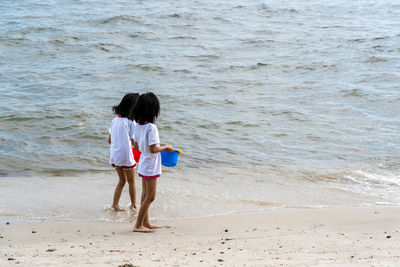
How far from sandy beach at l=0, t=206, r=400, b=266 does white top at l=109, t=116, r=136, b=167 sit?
71 cm

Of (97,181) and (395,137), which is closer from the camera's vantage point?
(97,181)

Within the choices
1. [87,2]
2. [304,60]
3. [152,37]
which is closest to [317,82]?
[304,60]

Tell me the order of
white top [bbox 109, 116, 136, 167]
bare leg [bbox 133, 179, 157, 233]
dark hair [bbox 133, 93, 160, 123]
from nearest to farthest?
dark hair [bbox 133, 93, 160, 123] < bare leg [bbox 133, 179, 157, 233] < white top [bbox 109, 116, 136, 167]

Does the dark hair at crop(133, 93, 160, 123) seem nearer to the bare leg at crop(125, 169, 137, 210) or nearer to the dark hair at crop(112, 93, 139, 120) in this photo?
the dark hair at crop(112, 93, 139, 120)

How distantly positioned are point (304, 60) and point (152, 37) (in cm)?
536

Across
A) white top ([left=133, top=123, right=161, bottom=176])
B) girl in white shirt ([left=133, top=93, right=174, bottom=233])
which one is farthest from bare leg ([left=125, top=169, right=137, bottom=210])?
white top ([left=133, top=123, right=161, bottom=176])

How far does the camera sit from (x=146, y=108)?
4957mm

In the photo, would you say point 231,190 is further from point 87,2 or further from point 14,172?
point 87,2

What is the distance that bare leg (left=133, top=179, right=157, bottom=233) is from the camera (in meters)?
5.28

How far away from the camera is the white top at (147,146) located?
502 cm

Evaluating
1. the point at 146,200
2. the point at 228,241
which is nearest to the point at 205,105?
the point at 146,200

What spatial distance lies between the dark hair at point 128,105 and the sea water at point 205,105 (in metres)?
1.18

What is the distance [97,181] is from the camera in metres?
7.23

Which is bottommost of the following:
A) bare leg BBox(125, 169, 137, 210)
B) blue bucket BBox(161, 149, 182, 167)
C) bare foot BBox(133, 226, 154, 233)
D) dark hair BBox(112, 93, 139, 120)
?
bare foot BBox(133, 226, 154, 233)
